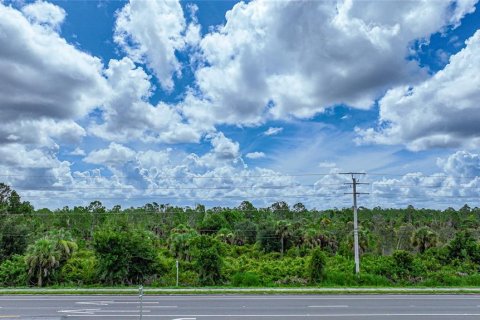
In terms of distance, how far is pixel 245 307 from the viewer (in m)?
19.4

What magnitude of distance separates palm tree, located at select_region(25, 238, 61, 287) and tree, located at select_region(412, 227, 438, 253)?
41926mm

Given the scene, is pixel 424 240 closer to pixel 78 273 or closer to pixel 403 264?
pixel 403 264

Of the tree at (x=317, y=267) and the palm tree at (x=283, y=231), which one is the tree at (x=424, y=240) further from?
the tree at (x=317, y=267)

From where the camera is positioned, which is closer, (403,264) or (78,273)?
(403,264)

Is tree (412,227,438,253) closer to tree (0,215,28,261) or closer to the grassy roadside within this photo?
the grassy roadside

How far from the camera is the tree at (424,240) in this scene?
170ft

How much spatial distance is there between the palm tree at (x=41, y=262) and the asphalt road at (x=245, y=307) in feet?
20.7

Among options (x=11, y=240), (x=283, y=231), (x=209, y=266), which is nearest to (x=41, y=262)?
(x=11, y=240)

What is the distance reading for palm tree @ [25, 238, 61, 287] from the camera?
101 feet

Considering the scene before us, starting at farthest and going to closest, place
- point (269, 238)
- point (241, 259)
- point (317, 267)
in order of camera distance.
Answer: point (269, 238) < point (241, 259) < point (317, 267)

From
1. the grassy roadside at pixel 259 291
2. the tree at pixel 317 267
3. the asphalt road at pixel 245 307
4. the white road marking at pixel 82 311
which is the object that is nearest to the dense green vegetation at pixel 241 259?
the tree at pixel 317 267

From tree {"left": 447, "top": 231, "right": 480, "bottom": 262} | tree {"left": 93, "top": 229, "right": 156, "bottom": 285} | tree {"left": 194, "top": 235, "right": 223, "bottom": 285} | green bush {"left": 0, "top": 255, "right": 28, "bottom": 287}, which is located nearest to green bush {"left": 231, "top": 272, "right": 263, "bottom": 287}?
tree {"left": 194, "top": 235, "right": 223, "bottom": 285}

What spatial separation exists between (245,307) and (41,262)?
18659 mm

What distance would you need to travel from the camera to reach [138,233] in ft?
110
